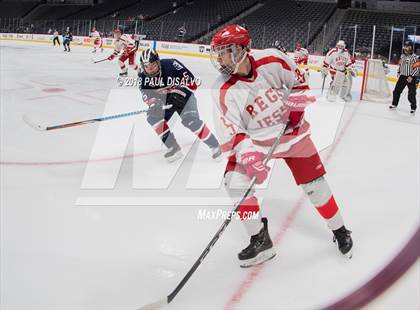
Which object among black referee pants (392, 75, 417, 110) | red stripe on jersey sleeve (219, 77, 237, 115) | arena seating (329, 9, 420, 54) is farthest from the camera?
arena seating (329, 9, 420, 54)

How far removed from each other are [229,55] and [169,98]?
173 centimetres

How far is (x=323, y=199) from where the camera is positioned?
2.05 metres

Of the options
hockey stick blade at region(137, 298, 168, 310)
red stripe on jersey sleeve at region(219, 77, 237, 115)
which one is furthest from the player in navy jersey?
hockey stick blade at region(137, 298, 168, 310)

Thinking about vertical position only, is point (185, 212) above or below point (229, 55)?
below

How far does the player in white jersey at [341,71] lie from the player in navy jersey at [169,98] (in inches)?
175

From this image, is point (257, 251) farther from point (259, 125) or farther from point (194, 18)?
point (194, 18)

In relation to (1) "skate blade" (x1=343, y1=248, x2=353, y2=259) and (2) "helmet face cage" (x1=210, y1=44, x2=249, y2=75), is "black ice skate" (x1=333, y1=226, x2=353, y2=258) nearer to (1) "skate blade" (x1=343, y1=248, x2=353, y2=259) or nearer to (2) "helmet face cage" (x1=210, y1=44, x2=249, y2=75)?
(1) "skate blade" (x1=343, y1=248, x2=353, y2=259)

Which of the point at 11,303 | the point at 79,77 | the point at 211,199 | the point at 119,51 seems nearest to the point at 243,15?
the point at 119,51

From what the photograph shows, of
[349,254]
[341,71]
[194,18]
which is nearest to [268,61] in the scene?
[349,254]

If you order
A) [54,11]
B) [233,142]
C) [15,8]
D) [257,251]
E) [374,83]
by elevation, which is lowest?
[257,251]

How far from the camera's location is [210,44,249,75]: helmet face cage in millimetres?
1931

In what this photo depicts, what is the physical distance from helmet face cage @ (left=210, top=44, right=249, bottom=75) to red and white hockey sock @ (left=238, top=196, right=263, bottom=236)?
2.21 ft

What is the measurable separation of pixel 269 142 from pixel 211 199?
0.91m

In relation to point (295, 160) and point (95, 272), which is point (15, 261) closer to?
point (95, 272)
